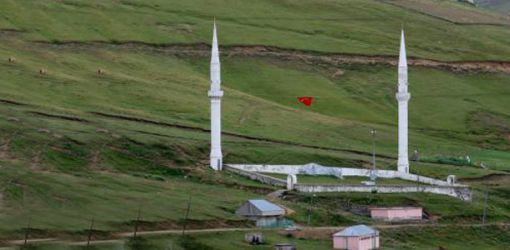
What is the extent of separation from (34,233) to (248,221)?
16172mm

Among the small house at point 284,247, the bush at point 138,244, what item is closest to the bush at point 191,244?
the bush at point 138,244

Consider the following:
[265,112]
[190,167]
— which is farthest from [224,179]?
[265,112]

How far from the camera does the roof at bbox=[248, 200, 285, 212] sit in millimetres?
91625

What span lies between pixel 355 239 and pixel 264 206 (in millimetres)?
7826

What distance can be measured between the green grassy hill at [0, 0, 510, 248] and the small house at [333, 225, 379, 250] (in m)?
6.77

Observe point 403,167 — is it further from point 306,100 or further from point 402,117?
point 306,100

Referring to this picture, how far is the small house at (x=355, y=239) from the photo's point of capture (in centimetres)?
8625

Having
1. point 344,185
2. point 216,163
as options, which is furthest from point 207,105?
point 344,185

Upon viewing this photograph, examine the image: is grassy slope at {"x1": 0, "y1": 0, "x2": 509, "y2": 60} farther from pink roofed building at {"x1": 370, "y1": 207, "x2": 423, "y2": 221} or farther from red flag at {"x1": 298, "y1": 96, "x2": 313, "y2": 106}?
pink roofed building at {"x1": 370, "y1": 207, "x2": 423, "y2": 221}

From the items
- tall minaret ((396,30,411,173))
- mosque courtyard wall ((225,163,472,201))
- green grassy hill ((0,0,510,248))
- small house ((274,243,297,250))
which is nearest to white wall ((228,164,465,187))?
mosque courtyard wall ((225,163,472,201))

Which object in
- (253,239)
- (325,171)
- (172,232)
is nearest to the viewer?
(172,232)

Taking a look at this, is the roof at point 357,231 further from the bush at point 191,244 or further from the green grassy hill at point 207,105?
the bush at point 191,244

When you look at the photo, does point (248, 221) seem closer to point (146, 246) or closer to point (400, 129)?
point (146, 246)

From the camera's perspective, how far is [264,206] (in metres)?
92.1
